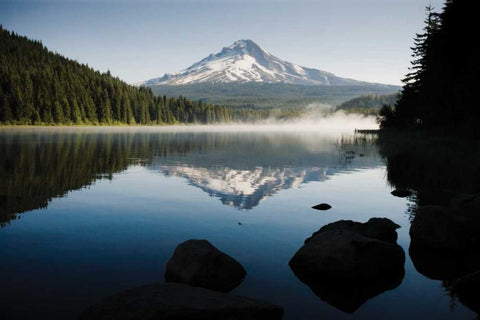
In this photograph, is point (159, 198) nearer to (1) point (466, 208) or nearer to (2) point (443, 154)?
(1) point (466, 208)

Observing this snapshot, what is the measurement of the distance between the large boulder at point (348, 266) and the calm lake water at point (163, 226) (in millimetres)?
306

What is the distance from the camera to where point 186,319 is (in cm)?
657

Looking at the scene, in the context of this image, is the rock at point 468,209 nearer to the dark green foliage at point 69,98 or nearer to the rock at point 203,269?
the rock at point 203,269

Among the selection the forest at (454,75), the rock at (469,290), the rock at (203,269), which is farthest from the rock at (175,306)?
the forest at (454,75)

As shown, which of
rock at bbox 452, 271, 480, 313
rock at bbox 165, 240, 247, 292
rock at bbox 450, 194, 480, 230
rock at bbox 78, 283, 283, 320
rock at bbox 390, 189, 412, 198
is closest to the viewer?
rock at bbox 78, 283, 283, 320

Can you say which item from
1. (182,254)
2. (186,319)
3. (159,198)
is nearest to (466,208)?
(182,254)

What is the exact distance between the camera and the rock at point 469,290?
8604 mm

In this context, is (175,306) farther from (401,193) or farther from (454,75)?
(454,75)

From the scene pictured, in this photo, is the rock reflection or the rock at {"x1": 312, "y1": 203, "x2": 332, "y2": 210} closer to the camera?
the rock reflection

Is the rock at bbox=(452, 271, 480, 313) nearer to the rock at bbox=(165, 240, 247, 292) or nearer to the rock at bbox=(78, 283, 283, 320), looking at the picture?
the rock at bbox=(78, 283, 283, 320)

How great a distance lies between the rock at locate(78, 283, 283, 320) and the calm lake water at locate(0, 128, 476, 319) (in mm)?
1045

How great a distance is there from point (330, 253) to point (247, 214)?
21.0ft

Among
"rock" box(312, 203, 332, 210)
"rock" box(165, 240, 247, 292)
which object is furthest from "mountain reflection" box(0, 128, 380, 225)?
"rock" box(165, 240, 247, 292)

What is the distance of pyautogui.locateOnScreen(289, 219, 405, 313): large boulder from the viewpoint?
923cm
